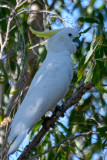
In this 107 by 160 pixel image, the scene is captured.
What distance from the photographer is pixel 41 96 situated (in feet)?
7.31

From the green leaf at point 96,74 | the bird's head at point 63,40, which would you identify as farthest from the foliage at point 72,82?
the green leaf at point 96,74

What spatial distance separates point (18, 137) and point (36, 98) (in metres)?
0.38

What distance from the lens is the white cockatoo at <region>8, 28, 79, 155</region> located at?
2088mm

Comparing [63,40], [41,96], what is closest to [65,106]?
[41,96]

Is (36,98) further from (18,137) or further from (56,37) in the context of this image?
(56,37)

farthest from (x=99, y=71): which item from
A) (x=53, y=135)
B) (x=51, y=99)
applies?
(x=53, y=135)

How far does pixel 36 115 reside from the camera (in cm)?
213

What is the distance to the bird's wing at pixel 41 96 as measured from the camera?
2.07m

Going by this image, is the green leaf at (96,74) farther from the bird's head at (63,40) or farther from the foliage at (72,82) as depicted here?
the bird's head at (63,40)

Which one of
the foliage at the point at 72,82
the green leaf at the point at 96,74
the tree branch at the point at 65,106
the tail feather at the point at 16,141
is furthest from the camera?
the foliage at the point at 72,82

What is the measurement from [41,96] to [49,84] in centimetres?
12

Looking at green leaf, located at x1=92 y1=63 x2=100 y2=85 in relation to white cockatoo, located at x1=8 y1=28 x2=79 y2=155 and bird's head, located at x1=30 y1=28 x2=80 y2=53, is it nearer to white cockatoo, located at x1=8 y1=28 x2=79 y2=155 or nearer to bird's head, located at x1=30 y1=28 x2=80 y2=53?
white cockatoo, located at x1=8 y1=28 x2=79 y2=155

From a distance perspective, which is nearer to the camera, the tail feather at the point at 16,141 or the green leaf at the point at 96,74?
the green leaf at the point at 96,74

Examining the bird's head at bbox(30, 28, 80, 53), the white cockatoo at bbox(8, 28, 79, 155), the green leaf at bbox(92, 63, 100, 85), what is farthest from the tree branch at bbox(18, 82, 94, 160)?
the bird's head at bbox(30, 28, 80, 53)
